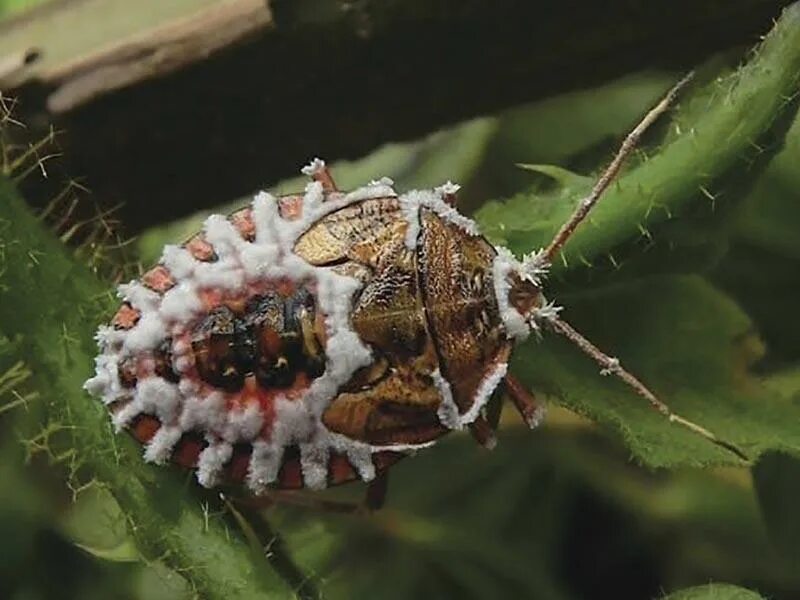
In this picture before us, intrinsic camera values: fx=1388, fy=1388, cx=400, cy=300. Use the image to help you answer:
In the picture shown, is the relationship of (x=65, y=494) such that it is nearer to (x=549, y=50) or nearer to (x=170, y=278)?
(x=170, y=278)

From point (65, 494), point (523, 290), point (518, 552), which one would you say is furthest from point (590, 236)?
point (65, 494)

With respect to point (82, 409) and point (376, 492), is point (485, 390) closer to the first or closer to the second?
point (376, 492)

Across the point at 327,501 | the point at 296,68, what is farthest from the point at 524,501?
the point at 296,68

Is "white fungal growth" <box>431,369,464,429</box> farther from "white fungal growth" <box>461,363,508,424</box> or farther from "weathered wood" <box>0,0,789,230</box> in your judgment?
"weathered wood" <box>0,0,789,230</box>

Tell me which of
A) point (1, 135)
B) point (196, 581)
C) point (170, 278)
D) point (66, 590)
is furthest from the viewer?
point (66, 590)

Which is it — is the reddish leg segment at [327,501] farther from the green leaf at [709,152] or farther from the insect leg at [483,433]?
the green leaf at [709,152]

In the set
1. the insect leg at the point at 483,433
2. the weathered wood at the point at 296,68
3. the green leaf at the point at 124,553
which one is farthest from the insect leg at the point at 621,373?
the green leaf at the point at 124,553

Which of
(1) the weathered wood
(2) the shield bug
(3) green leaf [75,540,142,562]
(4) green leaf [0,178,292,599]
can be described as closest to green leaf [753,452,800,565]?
(2) the shield bug
